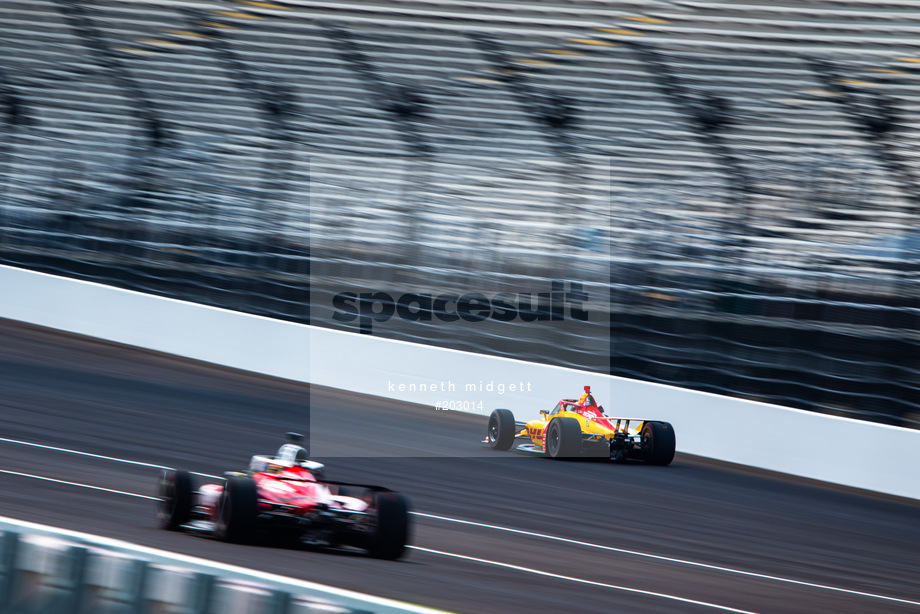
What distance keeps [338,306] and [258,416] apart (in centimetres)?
328

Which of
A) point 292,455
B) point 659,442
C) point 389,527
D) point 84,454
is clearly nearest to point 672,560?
point 389,527

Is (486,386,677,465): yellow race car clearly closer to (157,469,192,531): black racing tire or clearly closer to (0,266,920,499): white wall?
(0,266,920,499): white wall

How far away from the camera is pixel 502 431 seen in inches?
386

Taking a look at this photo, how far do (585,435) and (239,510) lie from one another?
4.99 m

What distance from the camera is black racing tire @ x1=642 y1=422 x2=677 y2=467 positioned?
9977mm

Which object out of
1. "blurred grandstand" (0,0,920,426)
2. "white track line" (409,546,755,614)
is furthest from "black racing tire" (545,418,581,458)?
"white track line" (409,546,755,614)

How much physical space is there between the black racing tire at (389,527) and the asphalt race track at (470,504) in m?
0.10

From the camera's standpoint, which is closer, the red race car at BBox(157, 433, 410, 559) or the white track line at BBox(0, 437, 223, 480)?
the red race car at BBox(157, 433, 410, 559)

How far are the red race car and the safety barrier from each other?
187 cm

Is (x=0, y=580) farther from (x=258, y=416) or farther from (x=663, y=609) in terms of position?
(x=258, y=416)

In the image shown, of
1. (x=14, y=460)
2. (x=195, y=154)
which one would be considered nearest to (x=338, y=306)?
(x=195, y=154)

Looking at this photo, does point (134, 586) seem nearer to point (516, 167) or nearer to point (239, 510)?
point (239, 510)

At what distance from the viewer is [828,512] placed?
28.8 ft

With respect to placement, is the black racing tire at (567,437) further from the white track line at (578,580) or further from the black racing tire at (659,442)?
the white track line at (578,580)
